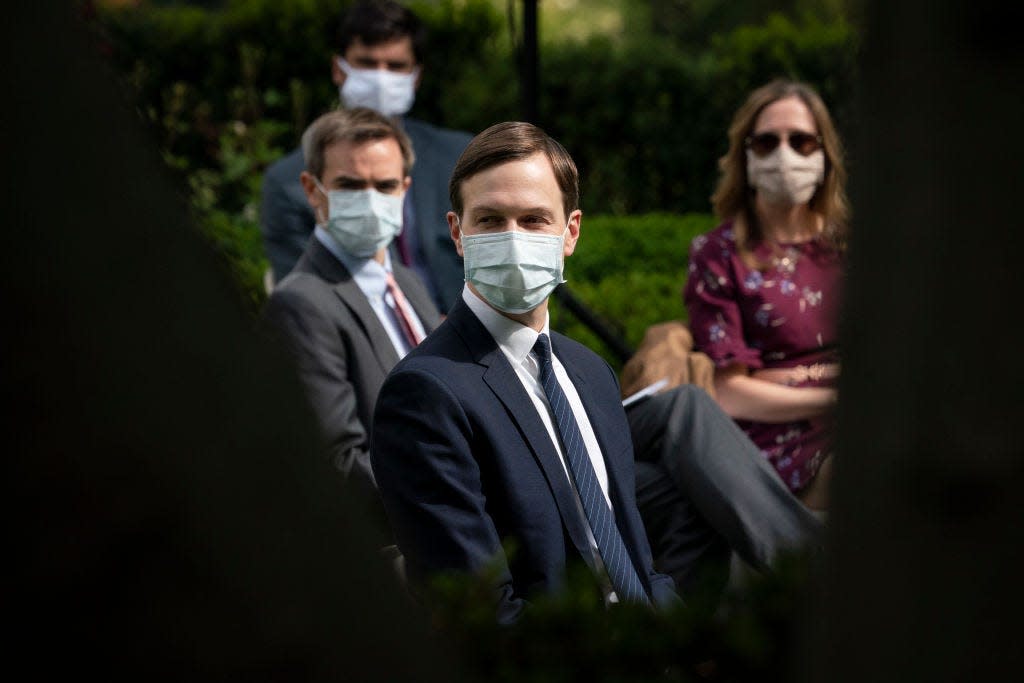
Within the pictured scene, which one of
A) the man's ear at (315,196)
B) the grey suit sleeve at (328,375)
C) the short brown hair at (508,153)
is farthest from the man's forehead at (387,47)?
the short brown hair at (508,153)

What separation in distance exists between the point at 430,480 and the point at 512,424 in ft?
0.84

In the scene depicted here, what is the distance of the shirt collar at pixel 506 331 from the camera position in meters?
3.25

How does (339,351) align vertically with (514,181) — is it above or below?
below

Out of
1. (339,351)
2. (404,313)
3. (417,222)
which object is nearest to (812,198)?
(417,222)

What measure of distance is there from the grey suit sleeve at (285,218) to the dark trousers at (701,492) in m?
2.05

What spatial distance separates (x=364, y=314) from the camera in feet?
13.7

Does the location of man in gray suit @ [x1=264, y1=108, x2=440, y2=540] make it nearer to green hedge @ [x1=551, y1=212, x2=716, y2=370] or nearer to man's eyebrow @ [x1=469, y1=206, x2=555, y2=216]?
man's eyebrow @ [x1=469, y1=206, x2=555, y2=216]

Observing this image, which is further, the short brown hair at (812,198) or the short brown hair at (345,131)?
the short brown hair at (812,198)

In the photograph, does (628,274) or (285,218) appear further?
(628,274)

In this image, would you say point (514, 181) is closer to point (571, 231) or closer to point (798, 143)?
point (571, 231)

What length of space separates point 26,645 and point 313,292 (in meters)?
3.16

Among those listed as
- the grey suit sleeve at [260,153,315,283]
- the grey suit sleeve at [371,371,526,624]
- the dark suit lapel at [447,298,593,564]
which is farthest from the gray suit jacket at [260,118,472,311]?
the grey suit sleeve at [371,371,526,624]

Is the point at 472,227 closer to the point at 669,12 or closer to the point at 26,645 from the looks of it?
the point at 26,645

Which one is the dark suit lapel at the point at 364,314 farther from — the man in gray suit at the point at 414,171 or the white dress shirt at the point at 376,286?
the man in gray suit at the point at 414,171
